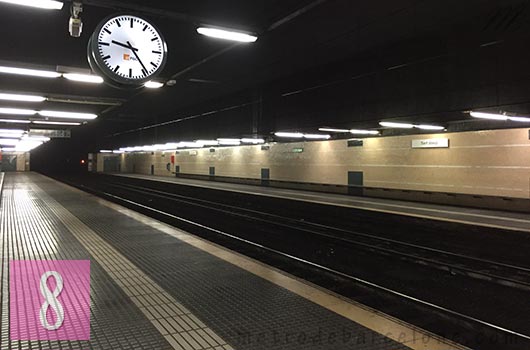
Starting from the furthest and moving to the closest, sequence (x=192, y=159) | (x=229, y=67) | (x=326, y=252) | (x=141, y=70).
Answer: (x=192, y=159) < (x=229, y=67) < (x=326, y=252) < (x=141, y=70)

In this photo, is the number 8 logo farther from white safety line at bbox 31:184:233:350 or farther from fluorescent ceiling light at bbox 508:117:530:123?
fluorescent ceiling light at bbox 508:117:530:123

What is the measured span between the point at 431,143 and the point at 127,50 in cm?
1239

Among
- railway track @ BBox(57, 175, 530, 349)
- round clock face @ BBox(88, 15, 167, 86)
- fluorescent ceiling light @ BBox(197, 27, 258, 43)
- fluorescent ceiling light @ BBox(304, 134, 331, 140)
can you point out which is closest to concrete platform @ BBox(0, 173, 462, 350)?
railway track @ BBox(57, 175, 530, 349)

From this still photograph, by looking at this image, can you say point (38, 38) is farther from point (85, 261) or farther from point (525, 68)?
point (525, 68)

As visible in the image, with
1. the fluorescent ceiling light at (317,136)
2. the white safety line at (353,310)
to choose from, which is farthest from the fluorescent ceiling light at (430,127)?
the white safety line at (353,310)

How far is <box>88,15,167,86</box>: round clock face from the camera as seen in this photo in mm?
4160

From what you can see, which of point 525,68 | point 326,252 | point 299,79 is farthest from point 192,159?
point 525,68

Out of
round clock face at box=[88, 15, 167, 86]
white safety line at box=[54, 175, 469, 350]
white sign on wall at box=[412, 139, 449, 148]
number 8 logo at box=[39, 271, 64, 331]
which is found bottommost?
white safety line at box=[54, 175, 469, 350]

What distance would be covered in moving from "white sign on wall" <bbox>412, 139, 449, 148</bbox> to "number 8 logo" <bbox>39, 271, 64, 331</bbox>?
41.7 feet

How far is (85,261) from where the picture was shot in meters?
5.62

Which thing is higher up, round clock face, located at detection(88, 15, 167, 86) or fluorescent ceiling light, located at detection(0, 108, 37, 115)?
fluorescent ceiling light, located at detection(0, 108, 37, 115)

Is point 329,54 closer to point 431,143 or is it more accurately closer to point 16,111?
point 431,143

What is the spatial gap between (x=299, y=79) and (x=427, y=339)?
10.1 m

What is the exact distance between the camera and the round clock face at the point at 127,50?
4160 mm
